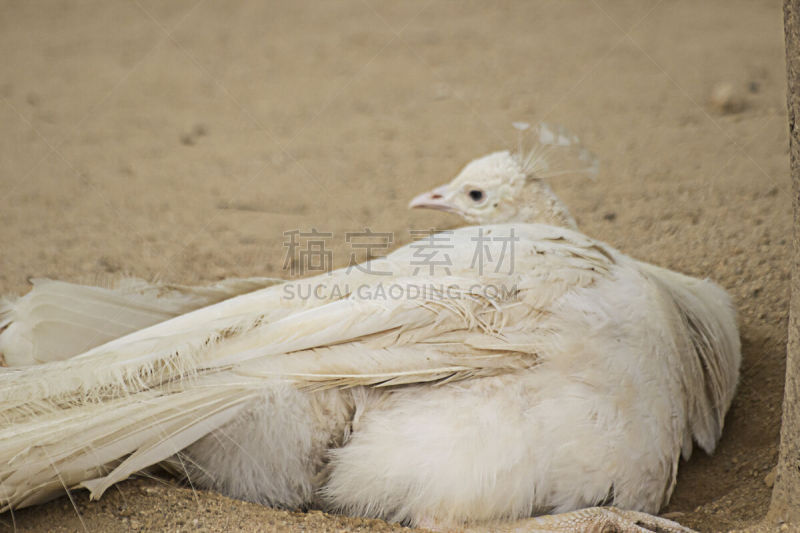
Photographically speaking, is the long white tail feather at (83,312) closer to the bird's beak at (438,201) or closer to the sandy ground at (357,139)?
the sandy ground at (357,139)

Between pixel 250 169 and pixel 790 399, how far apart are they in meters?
4.14

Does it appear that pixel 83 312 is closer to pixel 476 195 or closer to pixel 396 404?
pixel 396 404

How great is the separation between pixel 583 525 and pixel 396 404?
0.62 metres

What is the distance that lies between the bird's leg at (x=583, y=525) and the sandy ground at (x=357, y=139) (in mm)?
261

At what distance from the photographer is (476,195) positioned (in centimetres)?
329

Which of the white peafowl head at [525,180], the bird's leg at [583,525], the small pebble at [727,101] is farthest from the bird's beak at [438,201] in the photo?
the small pebble at [727,101]

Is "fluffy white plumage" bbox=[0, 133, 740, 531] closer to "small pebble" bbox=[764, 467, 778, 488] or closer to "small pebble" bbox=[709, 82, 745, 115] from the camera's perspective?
"small pebble" bbox=[764, 467, 778, 488]

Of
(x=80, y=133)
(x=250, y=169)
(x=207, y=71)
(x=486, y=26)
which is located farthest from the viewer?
(x=486, y=26)

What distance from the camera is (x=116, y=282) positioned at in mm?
2791

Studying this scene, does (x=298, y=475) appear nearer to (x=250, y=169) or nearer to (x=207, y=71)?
(x=250, y=169)

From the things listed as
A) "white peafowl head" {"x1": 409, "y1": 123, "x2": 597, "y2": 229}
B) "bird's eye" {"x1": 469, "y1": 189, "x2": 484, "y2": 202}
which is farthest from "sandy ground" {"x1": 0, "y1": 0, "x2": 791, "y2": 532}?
"bird's eye" {"x1": 469, "y1": 189, "x2": 484, "y2": 202}

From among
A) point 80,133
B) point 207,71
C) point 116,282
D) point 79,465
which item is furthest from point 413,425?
point 207,71

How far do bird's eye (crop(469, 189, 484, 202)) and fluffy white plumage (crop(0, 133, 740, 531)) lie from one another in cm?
110

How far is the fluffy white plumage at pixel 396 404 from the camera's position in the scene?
1.96m
